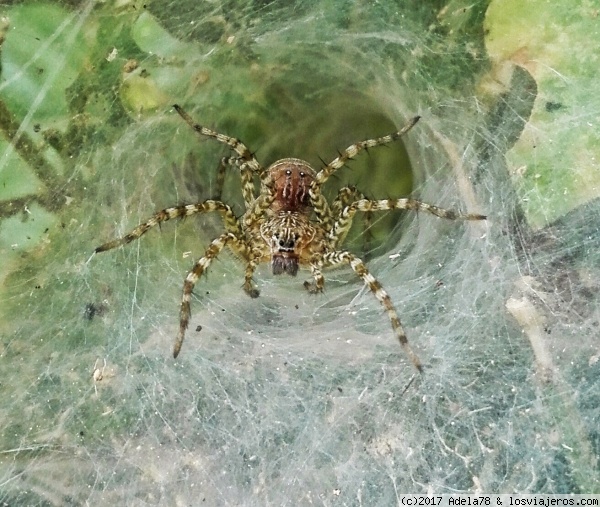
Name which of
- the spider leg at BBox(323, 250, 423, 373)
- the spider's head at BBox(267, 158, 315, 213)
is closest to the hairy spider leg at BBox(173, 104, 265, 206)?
the spider's head at BBox(267, 158, 315, 213)

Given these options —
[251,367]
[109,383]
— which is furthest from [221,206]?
[109,383]

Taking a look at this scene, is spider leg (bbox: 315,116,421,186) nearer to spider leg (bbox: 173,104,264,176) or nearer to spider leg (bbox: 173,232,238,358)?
spider leg (bbox: 173,104,264,176)

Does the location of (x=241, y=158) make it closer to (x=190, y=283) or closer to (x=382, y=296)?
(x=190, y=283)

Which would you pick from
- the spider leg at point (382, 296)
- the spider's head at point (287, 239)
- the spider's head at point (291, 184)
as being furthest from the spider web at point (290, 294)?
the spider's head at point (291, 184)

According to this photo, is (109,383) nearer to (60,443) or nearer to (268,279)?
(60,443)

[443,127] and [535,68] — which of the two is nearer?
[535,68]

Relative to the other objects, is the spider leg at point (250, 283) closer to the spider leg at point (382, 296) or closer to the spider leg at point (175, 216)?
the spider leg at point (175, 216)
